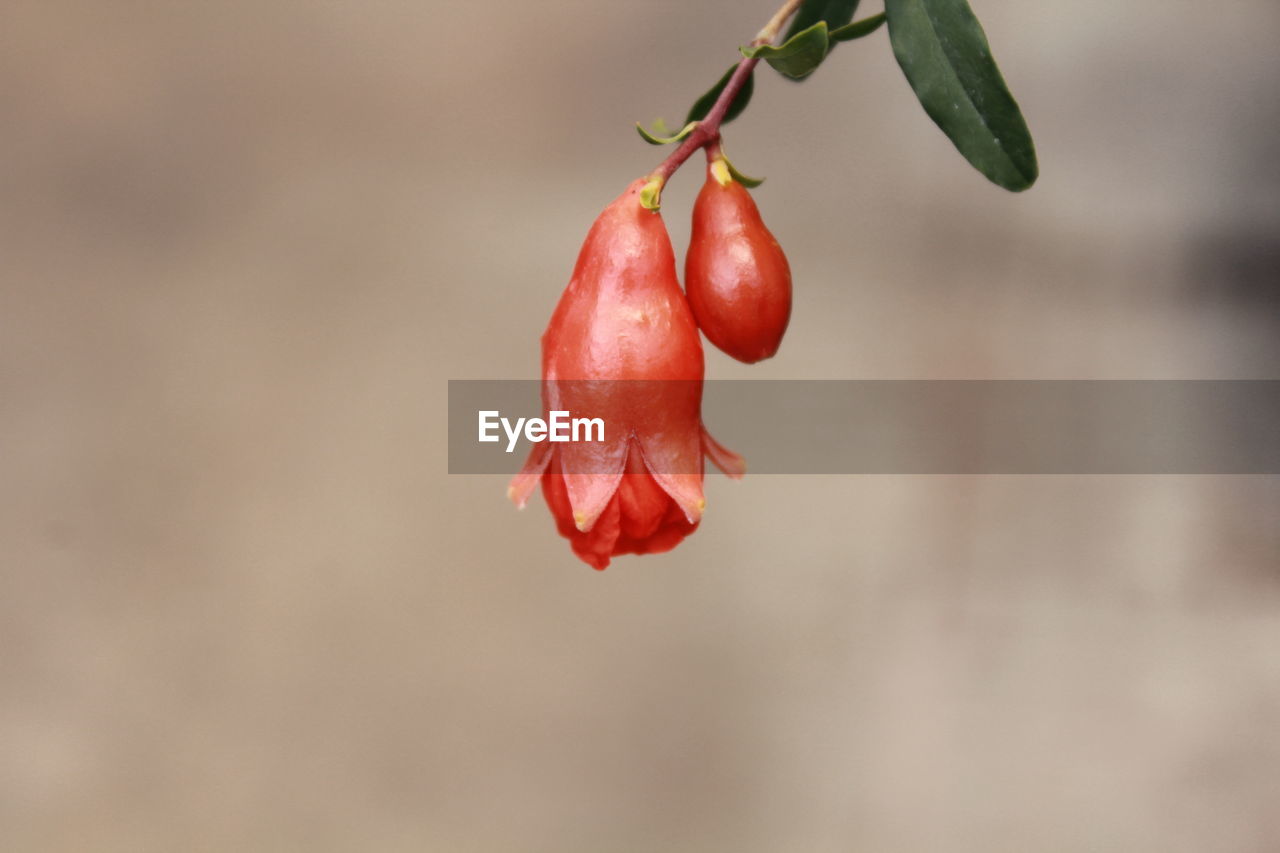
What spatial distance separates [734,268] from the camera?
1.22 ft

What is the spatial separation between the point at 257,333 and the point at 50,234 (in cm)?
18

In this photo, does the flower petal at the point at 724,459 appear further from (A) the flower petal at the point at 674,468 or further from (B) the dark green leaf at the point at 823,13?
(B) the dark green leaf at the point at 823,13

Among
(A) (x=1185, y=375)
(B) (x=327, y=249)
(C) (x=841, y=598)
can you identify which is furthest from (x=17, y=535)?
(A) (x=1185, y=375)

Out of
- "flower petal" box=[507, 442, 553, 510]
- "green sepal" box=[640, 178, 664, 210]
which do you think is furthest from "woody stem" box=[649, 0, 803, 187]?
"flower petal" box=[507, 442, 553, 510]

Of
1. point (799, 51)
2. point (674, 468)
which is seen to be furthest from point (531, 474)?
point (799, 51)

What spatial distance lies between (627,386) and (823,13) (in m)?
0.19

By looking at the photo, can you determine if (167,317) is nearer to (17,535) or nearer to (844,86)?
(17,535)

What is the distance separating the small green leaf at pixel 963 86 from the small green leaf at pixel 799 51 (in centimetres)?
4

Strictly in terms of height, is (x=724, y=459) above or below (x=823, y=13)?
below

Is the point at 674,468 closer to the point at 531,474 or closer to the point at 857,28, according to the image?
the point at 531,474

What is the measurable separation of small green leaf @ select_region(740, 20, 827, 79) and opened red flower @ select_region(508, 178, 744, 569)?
0.06 meters

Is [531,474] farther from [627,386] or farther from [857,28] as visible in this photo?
[857,28]

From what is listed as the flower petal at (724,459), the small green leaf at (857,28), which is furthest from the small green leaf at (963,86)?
the flower petal at (724,459)

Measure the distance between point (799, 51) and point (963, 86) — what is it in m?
0.06
